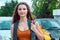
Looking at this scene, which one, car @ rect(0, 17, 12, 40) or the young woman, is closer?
the young woman

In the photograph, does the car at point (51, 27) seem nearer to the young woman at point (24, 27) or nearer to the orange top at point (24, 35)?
the young woman at point (24, 27)

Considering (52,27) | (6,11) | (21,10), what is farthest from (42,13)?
(21,10)

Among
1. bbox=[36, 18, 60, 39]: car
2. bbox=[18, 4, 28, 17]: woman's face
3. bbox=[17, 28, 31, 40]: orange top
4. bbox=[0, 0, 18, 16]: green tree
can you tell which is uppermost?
bbox=[18, 4, 28, 17]: woman's face

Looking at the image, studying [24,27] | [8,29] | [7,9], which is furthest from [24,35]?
[7,9]

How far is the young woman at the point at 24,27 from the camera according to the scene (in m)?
2.99

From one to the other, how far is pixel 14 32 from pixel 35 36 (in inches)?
10.6

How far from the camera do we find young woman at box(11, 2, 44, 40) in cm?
299

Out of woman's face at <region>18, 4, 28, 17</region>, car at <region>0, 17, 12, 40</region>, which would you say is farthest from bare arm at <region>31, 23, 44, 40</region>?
car at <region>0, 17, 12, 40</region>

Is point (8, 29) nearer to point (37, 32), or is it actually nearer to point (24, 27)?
point (24, 27)

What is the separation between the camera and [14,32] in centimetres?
304

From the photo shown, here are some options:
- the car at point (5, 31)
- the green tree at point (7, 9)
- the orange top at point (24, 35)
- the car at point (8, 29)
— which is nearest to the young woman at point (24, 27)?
the orange top at point (24, 35)

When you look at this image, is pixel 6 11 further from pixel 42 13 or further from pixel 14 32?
pixel 14 32

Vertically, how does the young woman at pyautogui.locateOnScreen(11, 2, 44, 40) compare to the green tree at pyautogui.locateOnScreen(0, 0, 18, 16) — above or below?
above

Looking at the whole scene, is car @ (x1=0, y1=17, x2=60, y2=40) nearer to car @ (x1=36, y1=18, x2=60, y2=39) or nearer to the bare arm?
car @ (x1=36, y1=18, x2=60, y2=39)
